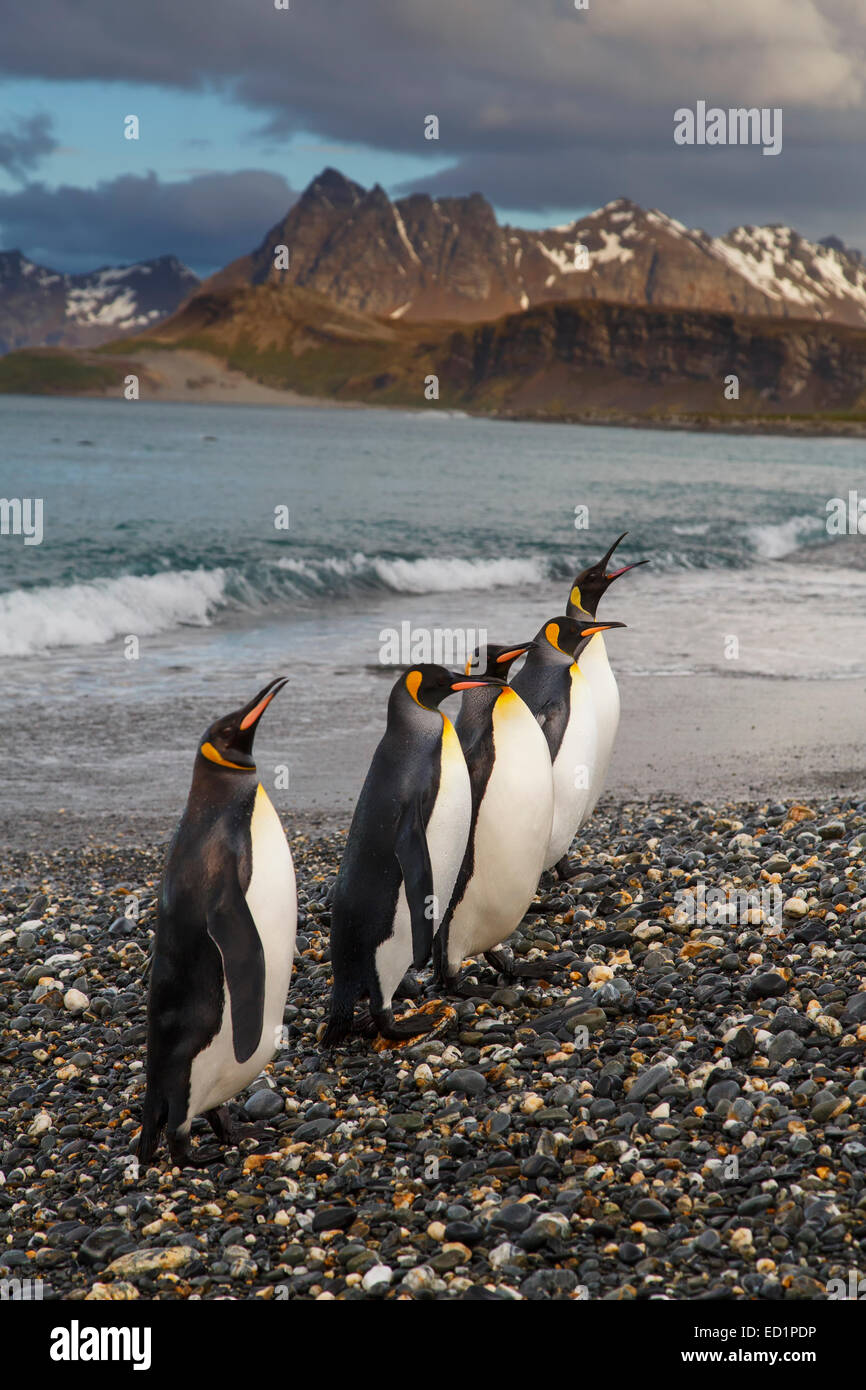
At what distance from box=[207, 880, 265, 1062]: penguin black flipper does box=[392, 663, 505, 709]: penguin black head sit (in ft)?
3.52

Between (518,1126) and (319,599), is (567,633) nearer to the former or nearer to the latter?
(518,1126)

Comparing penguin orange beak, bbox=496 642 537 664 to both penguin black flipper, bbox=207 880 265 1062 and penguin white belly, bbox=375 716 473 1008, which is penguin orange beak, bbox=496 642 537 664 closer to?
penguin white belly, bbox=375 716 473 1008

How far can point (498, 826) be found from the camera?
4.68 m

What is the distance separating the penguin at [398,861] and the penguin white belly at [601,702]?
187 centimetres

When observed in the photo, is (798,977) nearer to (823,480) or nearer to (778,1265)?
(778,1265)

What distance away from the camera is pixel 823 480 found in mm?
48406

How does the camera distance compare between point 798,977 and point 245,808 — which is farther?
point 798,977

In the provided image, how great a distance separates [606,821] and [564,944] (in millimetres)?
2005

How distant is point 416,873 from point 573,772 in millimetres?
1593

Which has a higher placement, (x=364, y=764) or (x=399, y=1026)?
(x=364, y=764)

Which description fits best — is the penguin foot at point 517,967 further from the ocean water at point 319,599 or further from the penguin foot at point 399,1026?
the ocean water at point 319,599

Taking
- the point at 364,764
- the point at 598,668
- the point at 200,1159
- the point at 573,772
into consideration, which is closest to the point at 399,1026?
the point at 200,1159

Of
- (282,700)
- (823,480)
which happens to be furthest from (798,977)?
(823,480)
